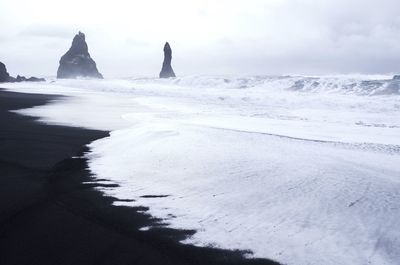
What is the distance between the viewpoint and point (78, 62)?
414ft

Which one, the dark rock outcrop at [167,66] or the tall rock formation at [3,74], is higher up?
the dark rock outcrop at [167,66]

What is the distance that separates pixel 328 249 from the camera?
200 inches

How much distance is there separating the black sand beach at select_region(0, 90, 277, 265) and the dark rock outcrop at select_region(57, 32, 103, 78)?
12183 cm

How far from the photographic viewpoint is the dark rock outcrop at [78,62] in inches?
4941

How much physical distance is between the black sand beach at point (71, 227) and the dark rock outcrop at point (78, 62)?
122 m

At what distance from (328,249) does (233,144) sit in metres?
5.56

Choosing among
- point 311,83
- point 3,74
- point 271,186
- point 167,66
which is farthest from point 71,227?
point 167,66

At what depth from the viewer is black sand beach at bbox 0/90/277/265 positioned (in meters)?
4.79

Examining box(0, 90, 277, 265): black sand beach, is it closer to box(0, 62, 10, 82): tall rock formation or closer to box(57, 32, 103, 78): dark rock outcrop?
box(0, 62, 10, 82): tall rock formation

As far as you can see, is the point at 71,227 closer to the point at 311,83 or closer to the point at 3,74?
the point at 311,83

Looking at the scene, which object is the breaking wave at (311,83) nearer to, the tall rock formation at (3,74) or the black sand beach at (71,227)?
the black sand beach at (71,227)

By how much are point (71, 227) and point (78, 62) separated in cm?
12831

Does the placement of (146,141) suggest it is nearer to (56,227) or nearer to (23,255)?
(56,227)

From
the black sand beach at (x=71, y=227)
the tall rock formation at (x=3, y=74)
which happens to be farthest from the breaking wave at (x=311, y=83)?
the tall rock formation at (x=3, y=74)
